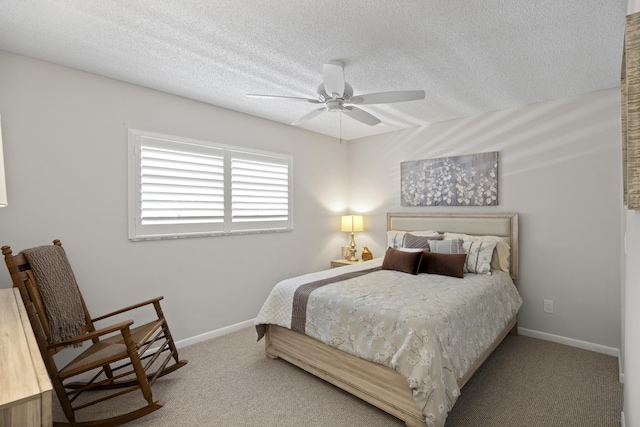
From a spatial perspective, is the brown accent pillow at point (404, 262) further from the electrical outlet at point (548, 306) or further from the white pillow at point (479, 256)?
the electrical outlet at point (548, 306)

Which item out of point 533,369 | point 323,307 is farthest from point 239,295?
point 533,369

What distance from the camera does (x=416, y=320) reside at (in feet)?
6.46

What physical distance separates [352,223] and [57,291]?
3.38 metres

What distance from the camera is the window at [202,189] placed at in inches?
114

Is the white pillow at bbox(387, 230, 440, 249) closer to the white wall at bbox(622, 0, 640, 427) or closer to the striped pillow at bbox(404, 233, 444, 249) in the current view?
the striped pillow at bbox(404, 233, 444, 249)

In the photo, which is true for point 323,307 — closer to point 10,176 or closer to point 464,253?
point 464,253

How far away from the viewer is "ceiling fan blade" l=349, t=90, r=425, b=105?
2271mm

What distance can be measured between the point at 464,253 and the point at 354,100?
6.30 ft

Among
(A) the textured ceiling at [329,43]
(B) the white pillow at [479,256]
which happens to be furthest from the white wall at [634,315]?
(B) the white pillow at [479,256]

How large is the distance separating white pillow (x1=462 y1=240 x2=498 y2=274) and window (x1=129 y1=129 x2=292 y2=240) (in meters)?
2.13

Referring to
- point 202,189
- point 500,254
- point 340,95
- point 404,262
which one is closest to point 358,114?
point 340,95

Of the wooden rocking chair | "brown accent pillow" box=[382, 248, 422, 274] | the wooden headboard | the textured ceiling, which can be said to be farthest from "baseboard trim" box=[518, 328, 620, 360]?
the wooden rocking chair

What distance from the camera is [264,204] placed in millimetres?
3871

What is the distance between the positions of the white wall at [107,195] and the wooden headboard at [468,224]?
1.77m
